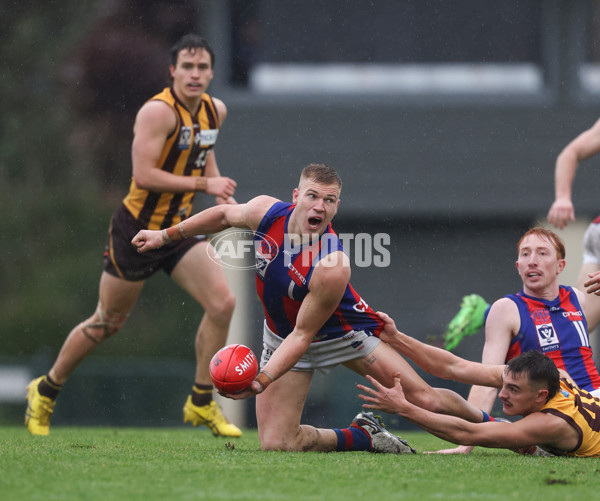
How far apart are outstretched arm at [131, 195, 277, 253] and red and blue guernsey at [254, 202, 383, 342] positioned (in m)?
0.06

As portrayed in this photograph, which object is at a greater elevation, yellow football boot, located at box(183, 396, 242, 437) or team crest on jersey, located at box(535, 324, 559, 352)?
team crest on jersey, located at box(535, 324, 559, 352)

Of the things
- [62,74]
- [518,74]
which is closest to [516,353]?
[518,74]

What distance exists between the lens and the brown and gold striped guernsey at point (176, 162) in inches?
283

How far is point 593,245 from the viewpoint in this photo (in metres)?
7.05

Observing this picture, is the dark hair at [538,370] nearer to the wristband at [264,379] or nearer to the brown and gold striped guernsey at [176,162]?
the wristband at [264,379]

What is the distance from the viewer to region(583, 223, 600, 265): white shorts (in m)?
7.01

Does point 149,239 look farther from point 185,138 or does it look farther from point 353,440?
point 185,138

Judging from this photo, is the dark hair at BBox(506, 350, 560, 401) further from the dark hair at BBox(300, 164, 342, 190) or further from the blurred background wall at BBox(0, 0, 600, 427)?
the blurred background wall at BBox(0, 0, 600, 427)

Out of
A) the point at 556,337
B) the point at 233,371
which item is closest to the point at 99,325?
the point at 233,371

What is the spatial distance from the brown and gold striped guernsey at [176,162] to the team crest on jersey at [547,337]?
A: 2.73m

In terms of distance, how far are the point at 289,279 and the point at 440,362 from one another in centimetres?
99

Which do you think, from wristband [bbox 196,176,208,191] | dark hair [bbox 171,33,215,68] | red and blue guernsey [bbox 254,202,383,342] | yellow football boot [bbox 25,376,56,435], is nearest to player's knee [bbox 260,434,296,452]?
red and blue guernsey [bbox 254,202,383,342]

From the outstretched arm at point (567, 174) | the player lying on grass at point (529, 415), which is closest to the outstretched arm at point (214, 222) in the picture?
the player lying on grass at point (529, 415)

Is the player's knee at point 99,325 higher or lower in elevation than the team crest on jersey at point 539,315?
lower
